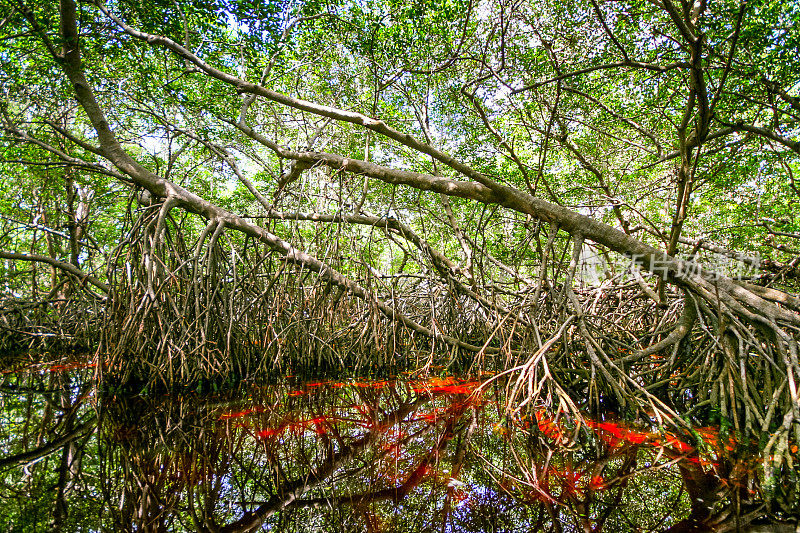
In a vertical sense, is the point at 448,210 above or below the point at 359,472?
above

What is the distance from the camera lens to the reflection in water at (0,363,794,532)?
1421 millimetres

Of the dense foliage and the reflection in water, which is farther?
the dense foliage

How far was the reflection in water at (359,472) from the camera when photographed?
142cm

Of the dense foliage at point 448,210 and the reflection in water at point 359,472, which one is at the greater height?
the dense foliage at point 448,210

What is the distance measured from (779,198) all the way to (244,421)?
9.57 meters

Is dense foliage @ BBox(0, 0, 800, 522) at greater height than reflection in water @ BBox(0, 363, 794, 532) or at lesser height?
greater

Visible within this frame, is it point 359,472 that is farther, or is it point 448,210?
point 448,210

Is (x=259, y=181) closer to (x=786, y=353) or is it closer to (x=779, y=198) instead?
(x=786, y=353)

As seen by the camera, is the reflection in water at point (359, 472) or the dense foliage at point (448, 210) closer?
the reflection in water at point (359, 472)

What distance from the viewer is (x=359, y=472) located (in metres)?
1.82

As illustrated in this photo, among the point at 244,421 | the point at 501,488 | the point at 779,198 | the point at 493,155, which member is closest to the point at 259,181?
the point at 493,155

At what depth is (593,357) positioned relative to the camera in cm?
261

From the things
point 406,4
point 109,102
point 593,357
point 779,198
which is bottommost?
point 593,357

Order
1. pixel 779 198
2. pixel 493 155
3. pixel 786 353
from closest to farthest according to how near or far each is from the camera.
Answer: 1. pixel 786 353
2. pixel 493 155
3. pixel 779 198
